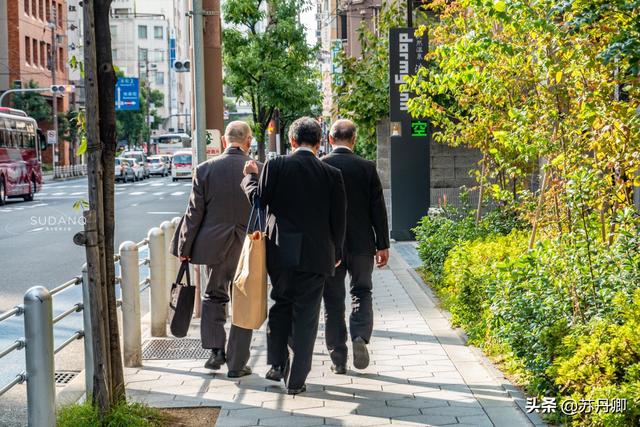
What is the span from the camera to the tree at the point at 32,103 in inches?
2559

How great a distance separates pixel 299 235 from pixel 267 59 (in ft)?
85.1

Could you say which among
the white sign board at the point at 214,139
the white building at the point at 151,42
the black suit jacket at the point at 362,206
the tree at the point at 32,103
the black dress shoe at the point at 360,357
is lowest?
the black dress shoe at the point at 360,357

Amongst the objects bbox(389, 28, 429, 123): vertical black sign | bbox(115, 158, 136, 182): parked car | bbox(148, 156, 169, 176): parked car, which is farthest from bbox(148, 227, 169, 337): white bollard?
bbox(148, 156, 169, 176): parked car

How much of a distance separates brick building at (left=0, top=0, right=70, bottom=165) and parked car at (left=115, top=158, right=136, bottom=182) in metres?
7.02

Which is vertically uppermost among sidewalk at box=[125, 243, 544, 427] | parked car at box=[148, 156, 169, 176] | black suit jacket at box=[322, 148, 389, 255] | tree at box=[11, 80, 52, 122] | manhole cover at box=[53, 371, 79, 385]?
tree at box=[11, 80, 52, 122]

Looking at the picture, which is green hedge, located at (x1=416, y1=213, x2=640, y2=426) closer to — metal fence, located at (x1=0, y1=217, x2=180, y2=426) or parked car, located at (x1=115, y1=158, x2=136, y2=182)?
metal fence, located at (x1=0, y1=217, x2=180, y2=426)

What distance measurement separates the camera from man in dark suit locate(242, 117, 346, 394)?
22.1 feet

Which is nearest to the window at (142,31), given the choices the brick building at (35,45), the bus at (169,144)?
the bus at (169,144)

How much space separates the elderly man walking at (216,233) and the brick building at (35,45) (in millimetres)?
63023

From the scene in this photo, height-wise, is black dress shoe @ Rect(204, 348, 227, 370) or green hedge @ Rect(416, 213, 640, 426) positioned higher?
green hedge @ Rect(416, 213, 640, 426)

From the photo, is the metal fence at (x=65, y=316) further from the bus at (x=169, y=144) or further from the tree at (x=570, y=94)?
the bus at (x=169, y=144)

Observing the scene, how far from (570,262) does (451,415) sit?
1.28 m

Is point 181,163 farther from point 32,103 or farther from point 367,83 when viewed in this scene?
point 367,83

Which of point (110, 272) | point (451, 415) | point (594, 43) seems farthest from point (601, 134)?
point (110, 272)
